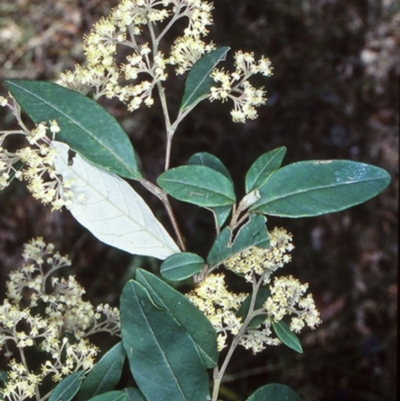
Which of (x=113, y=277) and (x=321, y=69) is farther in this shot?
(x=321, y=69)

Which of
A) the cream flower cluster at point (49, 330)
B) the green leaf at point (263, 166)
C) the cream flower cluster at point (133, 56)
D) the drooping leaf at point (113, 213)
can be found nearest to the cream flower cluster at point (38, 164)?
the drooping leaf at point (113, 213)

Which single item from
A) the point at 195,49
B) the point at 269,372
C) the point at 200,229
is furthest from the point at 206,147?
the point at 195,49

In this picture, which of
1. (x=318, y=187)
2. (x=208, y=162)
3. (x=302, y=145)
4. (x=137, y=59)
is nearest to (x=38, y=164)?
(x=137, y=59)

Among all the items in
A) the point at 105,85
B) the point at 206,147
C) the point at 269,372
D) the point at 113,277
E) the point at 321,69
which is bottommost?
the point at 269,372

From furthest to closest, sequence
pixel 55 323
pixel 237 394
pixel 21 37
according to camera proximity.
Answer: pixel 21 37 < pixel 237 394 < pixel 55 323

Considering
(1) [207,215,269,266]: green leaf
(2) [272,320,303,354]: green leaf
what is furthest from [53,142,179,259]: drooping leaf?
(2) [272,320,303,354]: green leaf

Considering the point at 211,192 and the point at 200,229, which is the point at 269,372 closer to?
the point at 200,229
